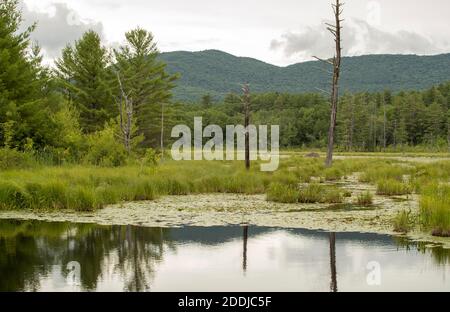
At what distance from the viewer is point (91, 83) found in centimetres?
4078

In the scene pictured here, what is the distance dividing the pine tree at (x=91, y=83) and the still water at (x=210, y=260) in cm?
2798

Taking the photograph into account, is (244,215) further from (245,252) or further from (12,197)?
(12,197)

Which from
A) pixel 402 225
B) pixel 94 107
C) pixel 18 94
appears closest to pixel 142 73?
pixel 94 107

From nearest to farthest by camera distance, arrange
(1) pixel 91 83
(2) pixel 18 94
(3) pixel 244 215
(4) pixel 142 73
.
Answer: (3) pixel 244 215 → (2) pixel 18 94 → (1) pixel 91 83 → (4) pixel 142 73

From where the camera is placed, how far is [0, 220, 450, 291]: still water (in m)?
8.55

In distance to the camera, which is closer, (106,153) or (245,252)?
(245,252)

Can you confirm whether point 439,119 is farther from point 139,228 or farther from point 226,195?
point 139,228

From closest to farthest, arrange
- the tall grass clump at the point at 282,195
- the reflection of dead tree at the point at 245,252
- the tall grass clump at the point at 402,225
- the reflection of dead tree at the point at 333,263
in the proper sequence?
the reflection of dead tree at the point at 333,263, the reflection of dead tree at the point at 245,252, the tall grass clump at the point at 402,225, the tall grass clump at the point at 282,195

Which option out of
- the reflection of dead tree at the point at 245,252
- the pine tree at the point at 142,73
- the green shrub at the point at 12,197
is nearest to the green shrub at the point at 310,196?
the reflection of dead tree at the point at 245,252

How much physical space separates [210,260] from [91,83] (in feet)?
107

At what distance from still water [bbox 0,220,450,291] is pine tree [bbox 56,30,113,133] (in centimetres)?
2798

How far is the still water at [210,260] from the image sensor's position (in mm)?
8555

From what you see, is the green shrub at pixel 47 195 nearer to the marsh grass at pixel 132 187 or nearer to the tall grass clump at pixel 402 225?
the marsh grass at pixel 132 187
